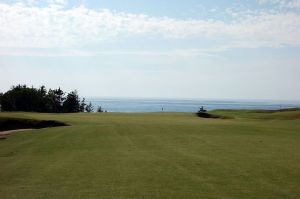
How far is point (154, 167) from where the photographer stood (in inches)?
548

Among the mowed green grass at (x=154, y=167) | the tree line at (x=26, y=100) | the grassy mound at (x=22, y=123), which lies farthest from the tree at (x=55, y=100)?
the mowed green grass at (x=154, y=167)

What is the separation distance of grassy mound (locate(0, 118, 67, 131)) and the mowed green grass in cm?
1391

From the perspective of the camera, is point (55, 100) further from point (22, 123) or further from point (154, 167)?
point (154, 167)

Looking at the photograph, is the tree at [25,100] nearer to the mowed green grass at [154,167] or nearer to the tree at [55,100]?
the tree at [55,100]

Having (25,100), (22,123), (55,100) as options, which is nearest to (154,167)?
(22,123)

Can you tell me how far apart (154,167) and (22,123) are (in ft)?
88.3

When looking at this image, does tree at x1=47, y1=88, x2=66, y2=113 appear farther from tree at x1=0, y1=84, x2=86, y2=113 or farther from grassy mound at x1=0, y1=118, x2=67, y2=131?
grassy mound at x1=0, y1=118, x2=67, y2=131

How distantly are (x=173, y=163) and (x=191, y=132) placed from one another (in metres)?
11.5

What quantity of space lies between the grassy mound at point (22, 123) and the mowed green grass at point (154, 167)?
45.6 feet

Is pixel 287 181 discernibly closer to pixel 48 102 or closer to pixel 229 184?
pixel 229 184

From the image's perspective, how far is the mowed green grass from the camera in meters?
10.7

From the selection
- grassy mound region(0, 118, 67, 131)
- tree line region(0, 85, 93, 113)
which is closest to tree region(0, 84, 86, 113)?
tree line region(0, 85, 93, 113)

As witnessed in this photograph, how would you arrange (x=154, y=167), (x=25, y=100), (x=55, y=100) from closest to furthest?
1. (x=154, y=167)
2. (x=25, y=100)
3. (x=55, y=100)

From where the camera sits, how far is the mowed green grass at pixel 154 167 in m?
10.7
